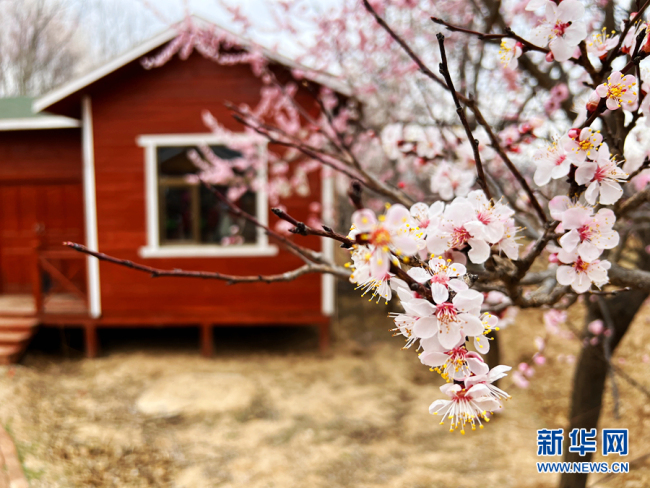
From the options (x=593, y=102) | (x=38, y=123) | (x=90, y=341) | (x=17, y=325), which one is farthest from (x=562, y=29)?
(x=38, y=123)

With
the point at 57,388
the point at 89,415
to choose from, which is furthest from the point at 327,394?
the point at 57,388

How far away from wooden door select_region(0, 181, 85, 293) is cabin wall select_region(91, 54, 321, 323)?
143 centimetres

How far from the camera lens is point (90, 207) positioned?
6.55 meters

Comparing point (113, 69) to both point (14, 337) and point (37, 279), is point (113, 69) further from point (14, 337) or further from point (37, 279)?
point (14, 337)

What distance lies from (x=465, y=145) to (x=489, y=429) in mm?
4019

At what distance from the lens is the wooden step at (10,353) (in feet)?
18.7

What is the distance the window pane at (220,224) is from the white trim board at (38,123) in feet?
8.32

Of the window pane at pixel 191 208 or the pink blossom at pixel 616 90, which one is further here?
the window pane at pixel 191 208

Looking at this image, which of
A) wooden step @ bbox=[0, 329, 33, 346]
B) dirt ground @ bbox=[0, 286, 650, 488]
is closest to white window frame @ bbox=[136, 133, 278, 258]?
dirt ground @ bbox=[0, 286, 650, 488]

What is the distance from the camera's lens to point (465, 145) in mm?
2301

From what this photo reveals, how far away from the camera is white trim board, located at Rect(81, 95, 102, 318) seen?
6.45m

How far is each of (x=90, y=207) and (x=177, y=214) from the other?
1.29 metres

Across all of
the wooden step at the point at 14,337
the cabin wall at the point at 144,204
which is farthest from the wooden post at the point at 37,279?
the cabin wall at the point at 144,204

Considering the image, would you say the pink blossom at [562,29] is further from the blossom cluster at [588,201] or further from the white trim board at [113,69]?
the white trim board at [113,69]
